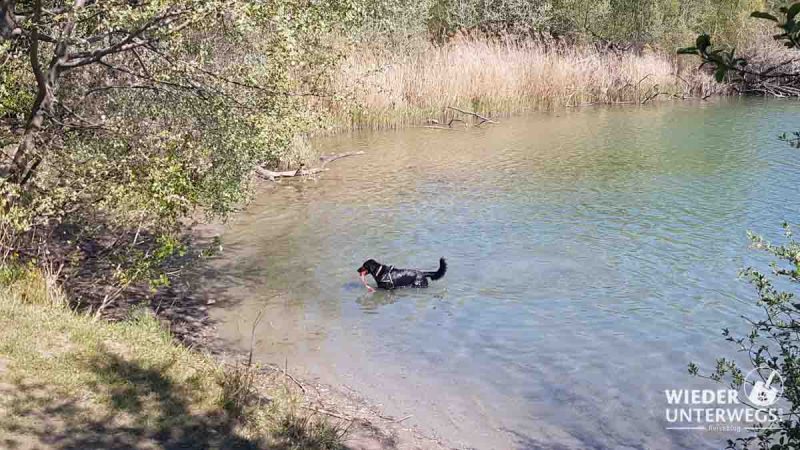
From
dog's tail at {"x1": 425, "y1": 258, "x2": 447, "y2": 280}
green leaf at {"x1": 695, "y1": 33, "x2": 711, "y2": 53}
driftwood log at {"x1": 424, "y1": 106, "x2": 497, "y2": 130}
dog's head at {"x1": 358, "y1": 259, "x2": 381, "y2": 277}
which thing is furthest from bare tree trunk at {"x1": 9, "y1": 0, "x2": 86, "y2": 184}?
driftwood log at {"x1": 424, "y1": 106, "x2": 497, "y2": 130}

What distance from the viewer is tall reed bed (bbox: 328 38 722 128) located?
77.4ft

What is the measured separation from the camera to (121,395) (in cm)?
545

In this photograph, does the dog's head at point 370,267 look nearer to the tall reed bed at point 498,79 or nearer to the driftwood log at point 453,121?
the tall reed bed at point 498,79

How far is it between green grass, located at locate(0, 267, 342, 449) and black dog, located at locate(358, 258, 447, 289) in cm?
339

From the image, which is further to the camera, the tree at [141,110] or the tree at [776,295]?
the tree at [141,110]

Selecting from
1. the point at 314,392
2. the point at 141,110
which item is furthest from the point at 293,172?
the point at 314,392

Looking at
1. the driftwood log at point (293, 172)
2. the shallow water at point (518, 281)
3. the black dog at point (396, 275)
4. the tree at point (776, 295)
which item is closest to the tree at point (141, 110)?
the shallow water at point (518, 281)

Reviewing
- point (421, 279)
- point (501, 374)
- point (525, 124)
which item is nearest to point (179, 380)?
point (501, 374)

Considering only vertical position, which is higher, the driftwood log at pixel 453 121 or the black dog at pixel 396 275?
the driftwood log at pixel 453 121

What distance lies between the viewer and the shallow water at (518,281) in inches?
287

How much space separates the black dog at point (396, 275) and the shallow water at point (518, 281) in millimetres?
175

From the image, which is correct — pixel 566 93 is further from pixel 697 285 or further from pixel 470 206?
pixel 697 285

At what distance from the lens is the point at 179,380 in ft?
19.1

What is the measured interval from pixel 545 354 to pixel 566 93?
69.4 feet
